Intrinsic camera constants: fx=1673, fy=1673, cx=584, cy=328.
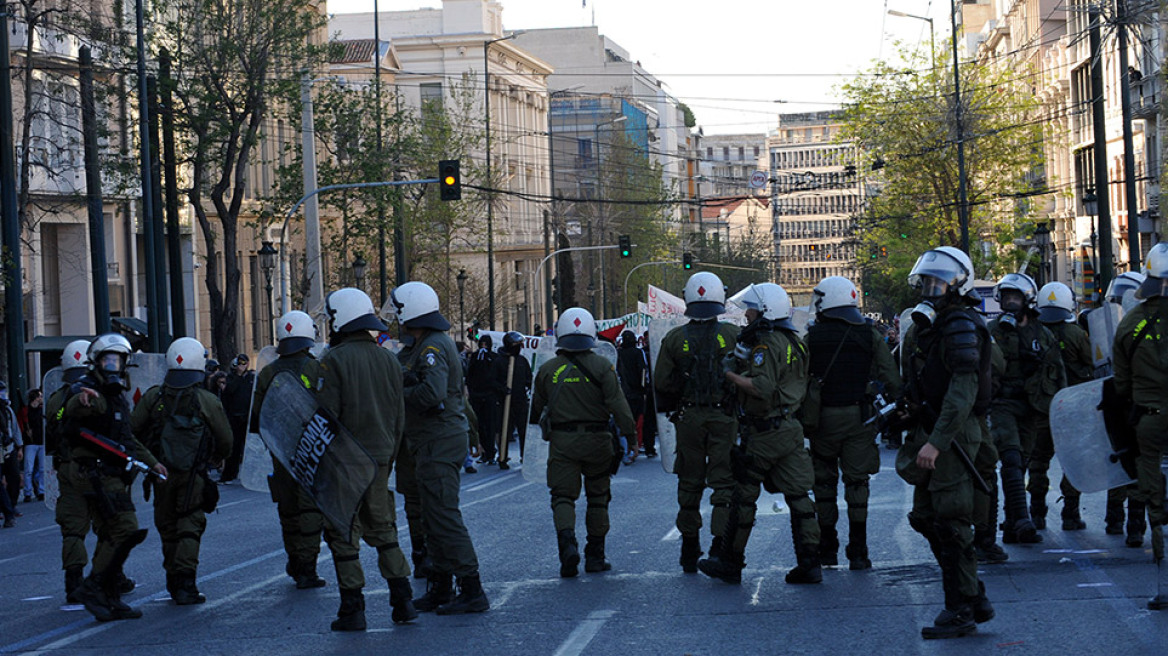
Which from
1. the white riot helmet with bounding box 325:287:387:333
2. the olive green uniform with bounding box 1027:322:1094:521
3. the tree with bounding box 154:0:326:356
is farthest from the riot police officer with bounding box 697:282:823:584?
the tree with bounding box 154:0:326:356

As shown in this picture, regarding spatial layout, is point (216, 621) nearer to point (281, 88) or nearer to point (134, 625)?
point (134, 625)

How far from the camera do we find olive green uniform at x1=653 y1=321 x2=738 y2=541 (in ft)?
35.5

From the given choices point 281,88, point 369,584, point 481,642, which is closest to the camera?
point 481,642

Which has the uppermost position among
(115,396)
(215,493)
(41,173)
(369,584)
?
(41,173)

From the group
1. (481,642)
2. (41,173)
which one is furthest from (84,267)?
(481,642)

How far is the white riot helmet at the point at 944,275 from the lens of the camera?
8422 millimetres

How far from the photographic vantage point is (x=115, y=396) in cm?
1059

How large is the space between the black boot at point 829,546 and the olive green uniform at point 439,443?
2.63m

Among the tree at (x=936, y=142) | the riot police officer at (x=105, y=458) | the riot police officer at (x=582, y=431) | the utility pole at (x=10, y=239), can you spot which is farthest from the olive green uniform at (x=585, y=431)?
the tree at (x=936, y=142)

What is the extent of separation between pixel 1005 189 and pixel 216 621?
51.6 metres

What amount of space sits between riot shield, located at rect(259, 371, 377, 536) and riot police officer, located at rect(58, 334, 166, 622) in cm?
168

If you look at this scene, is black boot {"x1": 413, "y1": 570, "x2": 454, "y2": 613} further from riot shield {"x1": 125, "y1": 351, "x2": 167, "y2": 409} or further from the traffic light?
the traffic light

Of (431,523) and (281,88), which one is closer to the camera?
(431,523)

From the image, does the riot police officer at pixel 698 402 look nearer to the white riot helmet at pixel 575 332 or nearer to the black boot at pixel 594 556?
the black boot at pixel 594 556
